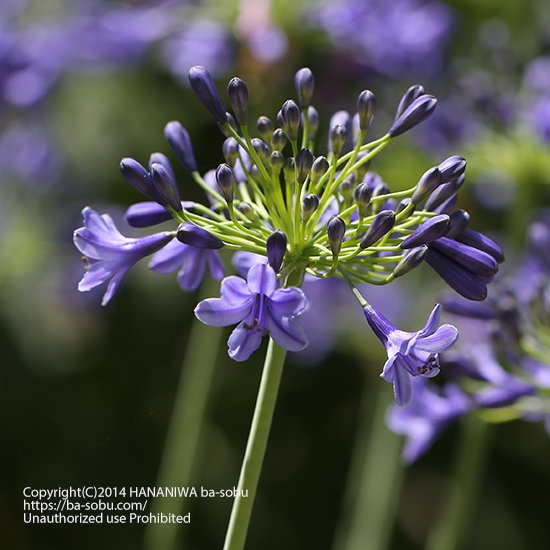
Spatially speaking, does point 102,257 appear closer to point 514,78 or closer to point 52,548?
point 514,78

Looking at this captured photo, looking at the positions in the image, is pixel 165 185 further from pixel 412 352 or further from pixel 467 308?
pixel 467 308

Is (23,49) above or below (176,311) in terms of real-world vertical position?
above

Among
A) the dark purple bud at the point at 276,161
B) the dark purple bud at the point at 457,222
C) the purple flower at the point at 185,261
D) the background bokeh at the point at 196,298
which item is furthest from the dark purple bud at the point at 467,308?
the background bokeh at the point at 196,298

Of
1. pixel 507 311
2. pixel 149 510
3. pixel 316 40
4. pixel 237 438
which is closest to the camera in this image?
pixel 507 311

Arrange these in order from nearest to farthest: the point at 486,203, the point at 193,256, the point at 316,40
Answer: the point at 193,256
the point at 316,40
the point at 486,203

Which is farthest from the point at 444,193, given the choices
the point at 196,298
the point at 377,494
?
the point at 196,298

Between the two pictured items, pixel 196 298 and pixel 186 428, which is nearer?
pixel 186 428

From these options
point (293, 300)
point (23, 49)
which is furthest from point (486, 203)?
point (293, 300)

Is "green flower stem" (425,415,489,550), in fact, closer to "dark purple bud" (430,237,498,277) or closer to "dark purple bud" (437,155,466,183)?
"dark purple bud" (430,237,498,277)
